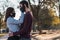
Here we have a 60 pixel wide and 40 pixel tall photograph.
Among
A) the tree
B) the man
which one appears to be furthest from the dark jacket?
the tree

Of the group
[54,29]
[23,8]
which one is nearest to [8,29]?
[23,8]

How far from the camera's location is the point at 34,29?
2.61 meters

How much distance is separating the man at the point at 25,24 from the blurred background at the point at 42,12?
7 cm

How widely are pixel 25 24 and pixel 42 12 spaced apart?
1.06 ft

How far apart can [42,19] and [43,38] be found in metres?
0.27

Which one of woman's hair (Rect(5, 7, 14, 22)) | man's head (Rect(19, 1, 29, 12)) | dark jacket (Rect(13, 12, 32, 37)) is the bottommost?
dark jacket (Rect(13, 12, 32, 37))

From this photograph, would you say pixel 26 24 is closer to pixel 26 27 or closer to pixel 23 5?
pixel 26 27

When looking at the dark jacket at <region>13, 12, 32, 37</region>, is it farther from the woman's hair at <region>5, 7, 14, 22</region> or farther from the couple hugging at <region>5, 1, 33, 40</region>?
the woman's hair at <region>5, 7, 14, 22</region>

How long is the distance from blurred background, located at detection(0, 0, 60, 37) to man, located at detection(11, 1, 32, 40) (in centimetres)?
7

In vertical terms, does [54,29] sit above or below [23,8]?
below

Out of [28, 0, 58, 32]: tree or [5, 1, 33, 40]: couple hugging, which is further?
[28, 0, 58, 32]: tree

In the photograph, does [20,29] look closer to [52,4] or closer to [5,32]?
[5,32]

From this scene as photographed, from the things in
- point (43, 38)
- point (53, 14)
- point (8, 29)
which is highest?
point (53, 14)

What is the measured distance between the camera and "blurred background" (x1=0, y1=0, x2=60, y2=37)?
2.60 m
